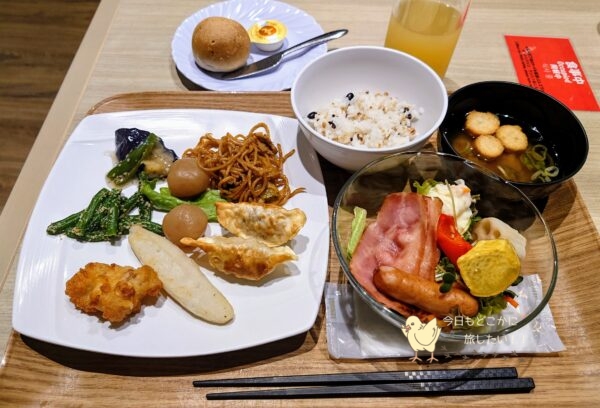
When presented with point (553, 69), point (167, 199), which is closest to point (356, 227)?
point (167, 199)

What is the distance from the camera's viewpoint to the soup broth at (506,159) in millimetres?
1783

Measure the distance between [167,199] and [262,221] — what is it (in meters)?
0.41

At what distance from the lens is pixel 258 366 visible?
1401 mm

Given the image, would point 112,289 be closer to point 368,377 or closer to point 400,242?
point 368,377

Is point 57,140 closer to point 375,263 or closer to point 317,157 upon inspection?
point 317,157

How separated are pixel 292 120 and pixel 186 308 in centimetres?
93

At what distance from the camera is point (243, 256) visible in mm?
1482

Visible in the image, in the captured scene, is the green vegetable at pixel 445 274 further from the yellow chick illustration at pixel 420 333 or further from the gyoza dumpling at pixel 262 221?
the gyoza dumpling at pixel 262 221

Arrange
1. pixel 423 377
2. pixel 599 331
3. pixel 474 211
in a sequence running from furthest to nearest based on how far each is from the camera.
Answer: pixel 474 211 < pixel 599 331 < pixel 423 377

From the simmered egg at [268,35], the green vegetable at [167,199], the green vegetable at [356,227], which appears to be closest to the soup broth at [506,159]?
the green vegetable at [356,227]

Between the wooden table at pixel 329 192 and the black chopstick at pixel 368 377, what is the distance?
36 mm

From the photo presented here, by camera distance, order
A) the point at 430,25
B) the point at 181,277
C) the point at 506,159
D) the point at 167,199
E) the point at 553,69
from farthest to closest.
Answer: the point at 553,69
the point at 430,25
the point at 506,159
the point at 167,199
the point at 181,277

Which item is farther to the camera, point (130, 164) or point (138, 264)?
point (130, 164)

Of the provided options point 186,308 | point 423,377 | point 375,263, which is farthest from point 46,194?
point 423,377
